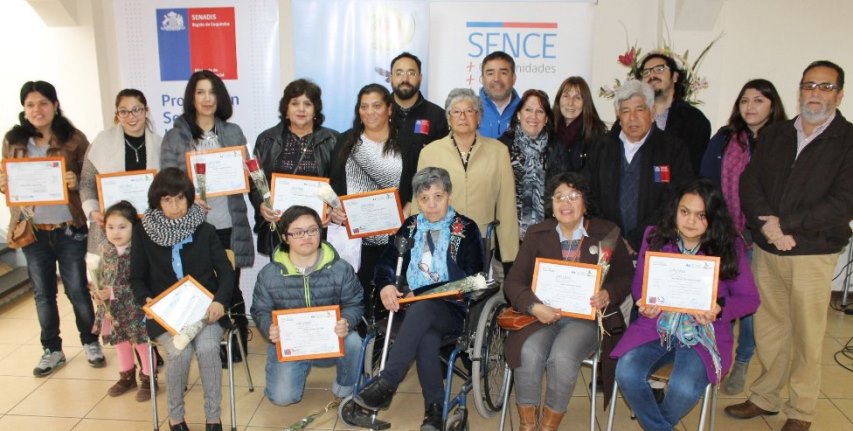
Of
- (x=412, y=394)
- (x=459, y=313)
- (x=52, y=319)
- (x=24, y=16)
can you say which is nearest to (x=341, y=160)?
(x=459, y=313)

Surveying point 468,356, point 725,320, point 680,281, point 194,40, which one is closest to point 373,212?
point 468,356

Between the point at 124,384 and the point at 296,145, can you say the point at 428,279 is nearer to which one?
the point at 296,145

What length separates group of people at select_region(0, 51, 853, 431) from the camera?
305 centimetres

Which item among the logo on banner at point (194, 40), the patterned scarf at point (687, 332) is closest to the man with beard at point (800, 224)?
the patterned scarf at point (687, 332)

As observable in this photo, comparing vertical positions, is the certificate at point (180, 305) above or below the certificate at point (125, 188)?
below

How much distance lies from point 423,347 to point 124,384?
1967 mm

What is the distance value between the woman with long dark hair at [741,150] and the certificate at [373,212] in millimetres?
1929

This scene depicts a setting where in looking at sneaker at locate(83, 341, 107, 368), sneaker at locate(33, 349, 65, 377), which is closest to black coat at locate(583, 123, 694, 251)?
sneaker at locate(83, 341, 107, 368)

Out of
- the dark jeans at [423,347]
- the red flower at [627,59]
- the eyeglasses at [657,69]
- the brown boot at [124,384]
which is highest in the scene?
the red flower at [627,59]

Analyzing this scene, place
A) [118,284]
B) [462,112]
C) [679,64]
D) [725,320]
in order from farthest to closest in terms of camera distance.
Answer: [679,64] → [462,112] → [118,284] → [725,320]

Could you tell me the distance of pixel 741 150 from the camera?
144 inches

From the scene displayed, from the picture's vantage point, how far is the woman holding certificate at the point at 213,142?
12.3ft

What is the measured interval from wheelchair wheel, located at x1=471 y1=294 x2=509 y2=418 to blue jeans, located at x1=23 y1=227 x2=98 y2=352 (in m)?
2.60

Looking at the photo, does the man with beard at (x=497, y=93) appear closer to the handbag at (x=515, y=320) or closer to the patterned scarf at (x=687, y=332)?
the handbag at (x=515, y=320)
